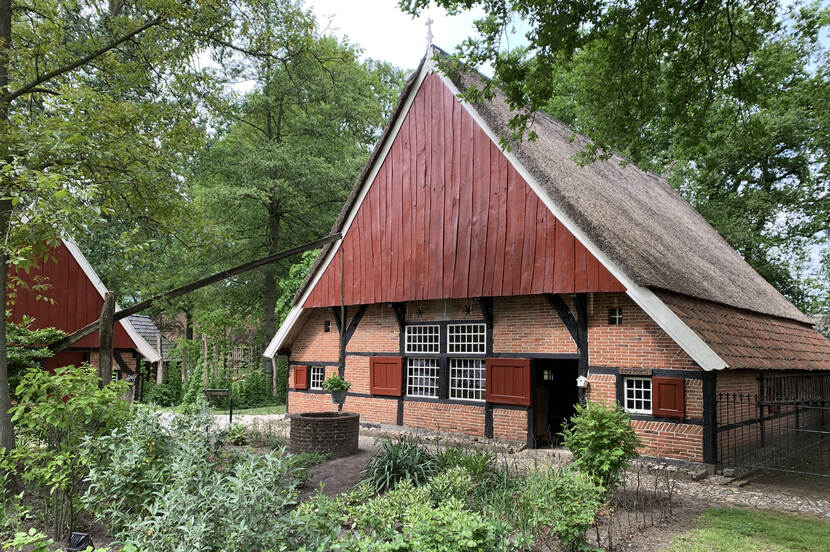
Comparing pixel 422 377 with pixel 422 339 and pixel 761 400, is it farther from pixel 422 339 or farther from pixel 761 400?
pixel 761 400

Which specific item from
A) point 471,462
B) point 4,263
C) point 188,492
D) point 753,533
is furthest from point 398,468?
point 4,263

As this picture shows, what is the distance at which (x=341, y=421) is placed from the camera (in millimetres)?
9750

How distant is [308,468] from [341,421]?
1.40m

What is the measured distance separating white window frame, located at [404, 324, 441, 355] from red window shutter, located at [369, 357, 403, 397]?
430mm

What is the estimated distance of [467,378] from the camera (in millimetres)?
11992

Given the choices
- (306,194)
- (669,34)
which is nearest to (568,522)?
(669,34)

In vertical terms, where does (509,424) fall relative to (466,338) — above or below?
below

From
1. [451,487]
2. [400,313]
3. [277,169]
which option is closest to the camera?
[451,487]

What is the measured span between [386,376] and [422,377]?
938 mm

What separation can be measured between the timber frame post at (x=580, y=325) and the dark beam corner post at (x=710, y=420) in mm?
2000

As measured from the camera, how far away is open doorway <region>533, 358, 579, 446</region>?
38.2 ft

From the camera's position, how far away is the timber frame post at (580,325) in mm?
10078

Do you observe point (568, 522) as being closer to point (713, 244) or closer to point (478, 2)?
point (478, 2)

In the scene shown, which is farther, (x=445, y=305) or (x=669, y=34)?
(x=445, y=305)
